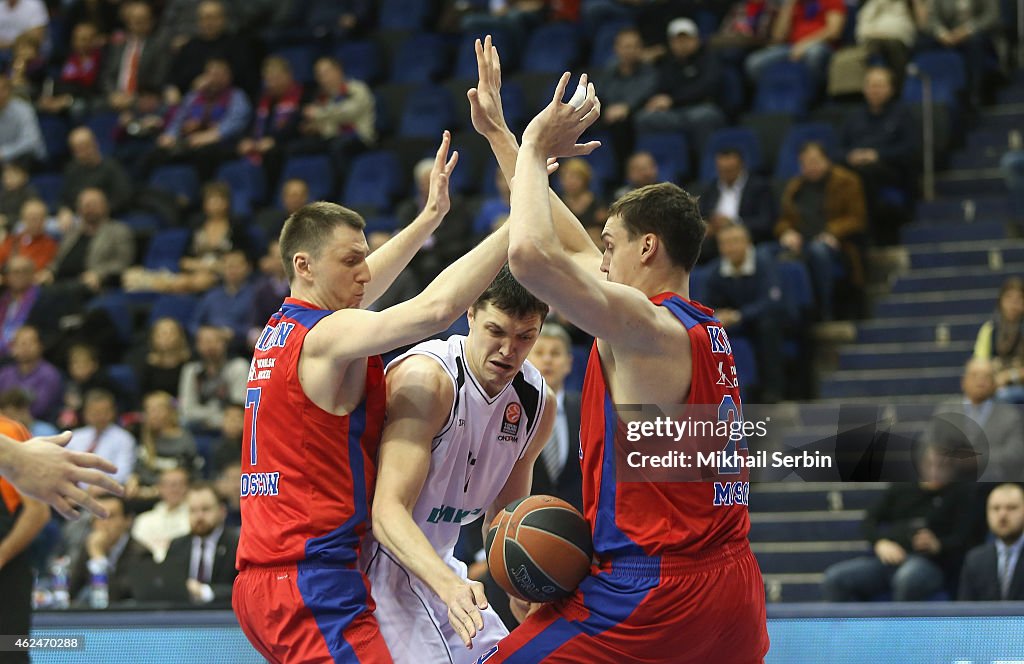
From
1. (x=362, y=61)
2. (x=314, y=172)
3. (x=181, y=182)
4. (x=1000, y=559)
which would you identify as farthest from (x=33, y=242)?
(x=1000, y=559)

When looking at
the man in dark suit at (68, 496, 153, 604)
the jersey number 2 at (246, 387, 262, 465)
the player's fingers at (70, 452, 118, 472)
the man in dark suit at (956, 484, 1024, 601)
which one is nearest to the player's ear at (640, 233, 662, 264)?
the jersey number 2 at (246, 387, 262, 465)

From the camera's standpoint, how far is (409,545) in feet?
16.2

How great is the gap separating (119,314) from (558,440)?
7.02m

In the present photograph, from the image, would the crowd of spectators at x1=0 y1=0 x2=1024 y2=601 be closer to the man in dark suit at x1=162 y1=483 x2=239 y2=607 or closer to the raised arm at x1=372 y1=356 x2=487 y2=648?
the man in dark suit at x1=162 y1=483 x2=239 y2=607

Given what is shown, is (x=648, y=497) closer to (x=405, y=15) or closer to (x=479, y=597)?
→ (x=479, y=597)

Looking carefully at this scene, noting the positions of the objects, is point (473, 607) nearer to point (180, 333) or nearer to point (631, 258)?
point (631, 258)

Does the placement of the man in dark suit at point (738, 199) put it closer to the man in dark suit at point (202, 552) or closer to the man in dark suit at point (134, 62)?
the man in dark suit at point (202, 552)

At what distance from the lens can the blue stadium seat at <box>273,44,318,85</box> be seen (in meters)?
16.9

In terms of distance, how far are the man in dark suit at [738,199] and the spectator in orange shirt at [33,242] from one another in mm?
7079

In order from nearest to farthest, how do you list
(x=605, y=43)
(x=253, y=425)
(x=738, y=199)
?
1. (x=253, y=425)
2. (x=738, y=199)
3. (x=605, y=43)

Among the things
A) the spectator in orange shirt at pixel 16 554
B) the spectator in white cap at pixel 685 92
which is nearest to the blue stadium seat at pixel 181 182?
Answer: the spectator in white cap at pixel 685 92

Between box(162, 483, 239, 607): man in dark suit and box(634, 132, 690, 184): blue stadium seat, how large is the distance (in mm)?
5438

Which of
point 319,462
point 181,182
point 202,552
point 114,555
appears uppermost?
point 181,182

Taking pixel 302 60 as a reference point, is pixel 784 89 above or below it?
below
